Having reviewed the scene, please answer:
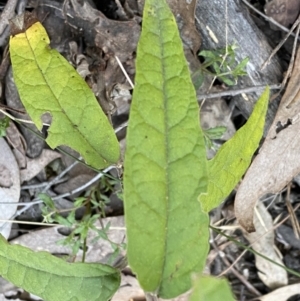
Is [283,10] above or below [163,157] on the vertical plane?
above

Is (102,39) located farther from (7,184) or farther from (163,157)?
(163,157)

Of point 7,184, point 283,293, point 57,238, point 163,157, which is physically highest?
point 163,157

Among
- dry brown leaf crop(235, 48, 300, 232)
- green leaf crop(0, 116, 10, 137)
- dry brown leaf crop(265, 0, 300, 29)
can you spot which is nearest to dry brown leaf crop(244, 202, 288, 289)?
dry brown leaf crop(235, 48, 300, 232)

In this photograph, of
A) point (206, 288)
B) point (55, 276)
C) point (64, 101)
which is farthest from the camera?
point (64, 101)

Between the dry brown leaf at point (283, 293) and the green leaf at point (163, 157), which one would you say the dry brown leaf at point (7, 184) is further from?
the dry brown leaf at point (283, 293)

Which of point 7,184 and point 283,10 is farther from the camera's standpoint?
point 7,184

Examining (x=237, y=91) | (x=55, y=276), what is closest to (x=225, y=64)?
(x=237, y=91)
